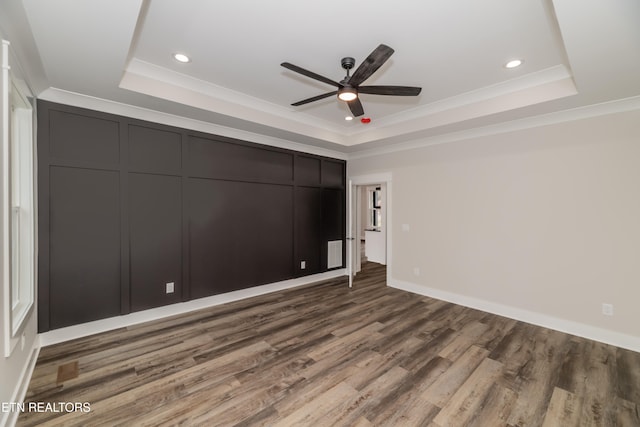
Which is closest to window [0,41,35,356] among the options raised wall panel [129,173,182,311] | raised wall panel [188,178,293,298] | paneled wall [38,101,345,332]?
paneled wall [38,101,345,332]

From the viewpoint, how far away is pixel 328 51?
8.79 ft

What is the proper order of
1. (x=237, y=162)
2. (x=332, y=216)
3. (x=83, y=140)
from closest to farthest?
(x=83, y=140) < (x=237, y=162) < (x=332, y=216)

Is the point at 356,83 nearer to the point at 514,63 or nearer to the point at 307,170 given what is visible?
the point at 514,63

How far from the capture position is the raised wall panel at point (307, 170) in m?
5.12

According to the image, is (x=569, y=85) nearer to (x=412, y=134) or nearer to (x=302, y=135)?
(x=412, y=134)

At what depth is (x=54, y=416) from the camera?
1.94m

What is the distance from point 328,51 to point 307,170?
107 inches

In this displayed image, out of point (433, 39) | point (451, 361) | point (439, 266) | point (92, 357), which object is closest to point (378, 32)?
point (433, 39)

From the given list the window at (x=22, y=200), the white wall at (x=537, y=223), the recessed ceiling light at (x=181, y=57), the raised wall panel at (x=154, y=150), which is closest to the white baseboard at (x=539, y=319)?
the white wall at (x=537, y=223)

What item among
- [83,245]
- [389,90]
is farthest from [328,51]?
[83,245]

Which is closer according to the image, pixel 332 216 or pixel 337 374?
pixel 337 374

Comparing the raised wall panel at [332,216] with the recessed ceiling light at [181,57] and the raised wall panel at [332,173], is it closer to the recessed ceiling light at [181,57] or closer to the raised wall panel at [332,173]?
the raised wall panel at [332,173]

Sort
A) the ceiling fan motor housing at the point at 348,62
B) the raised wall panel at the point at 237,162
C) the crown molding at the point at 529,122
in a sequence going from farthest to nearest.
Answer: the raised wall panel at the point at 237,162 → the crown molding at the point at 529,122 → the ceiling fan motor housing at the point at 348,62

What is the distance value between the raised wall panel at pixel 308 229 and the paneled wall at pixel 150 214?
0.24ft
